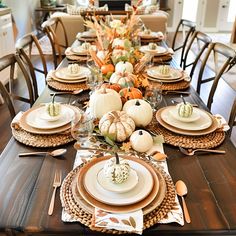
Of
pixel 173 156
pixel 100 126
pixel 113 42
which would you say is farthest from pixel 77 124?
pixel 113 42

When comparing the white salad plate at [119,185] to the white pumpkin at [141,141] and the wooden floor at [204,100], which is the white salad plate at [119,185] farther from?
the wooden floor at [204,100]

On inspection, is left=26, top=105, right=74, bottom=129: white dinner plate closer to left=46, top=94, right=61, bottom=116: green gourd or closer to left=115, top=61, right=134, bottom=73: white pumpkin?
left=46, top=94, right=61, bottom=116: green gourd

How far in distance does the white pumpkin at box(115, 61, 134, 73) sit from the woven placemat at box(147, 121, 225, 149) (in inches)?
19.1

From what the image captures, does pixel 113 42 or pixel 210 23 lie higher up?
pixel 113 42

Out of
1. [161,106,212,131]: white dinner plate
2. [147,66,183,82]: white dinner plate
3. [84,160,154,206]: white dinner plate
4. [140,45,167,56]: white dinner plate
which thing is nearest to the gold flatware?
[161,106,212,131]: white dinner plate

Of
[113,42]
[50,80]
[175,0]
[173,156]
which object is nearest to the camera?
[173,156]

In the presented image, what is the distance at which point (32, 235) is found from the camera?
816 millimetres

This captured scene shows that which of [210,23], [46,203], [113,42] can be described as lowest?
[210,23]

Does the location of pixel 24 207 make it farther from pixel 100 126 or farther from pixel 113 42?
pixel 113 42

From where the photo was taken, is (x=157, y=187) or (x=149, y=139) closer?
(x=157, y=187)

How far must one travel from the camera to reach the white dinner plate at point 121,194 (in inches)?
33.2

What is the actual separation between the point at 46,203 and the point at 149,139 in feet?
1.49

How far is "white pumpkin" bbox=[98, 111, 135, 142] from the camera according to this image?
1137mm

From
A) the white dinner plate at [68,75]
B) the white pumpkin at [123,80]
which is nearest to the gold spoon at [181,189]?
the white pumpkin at [123,80]
